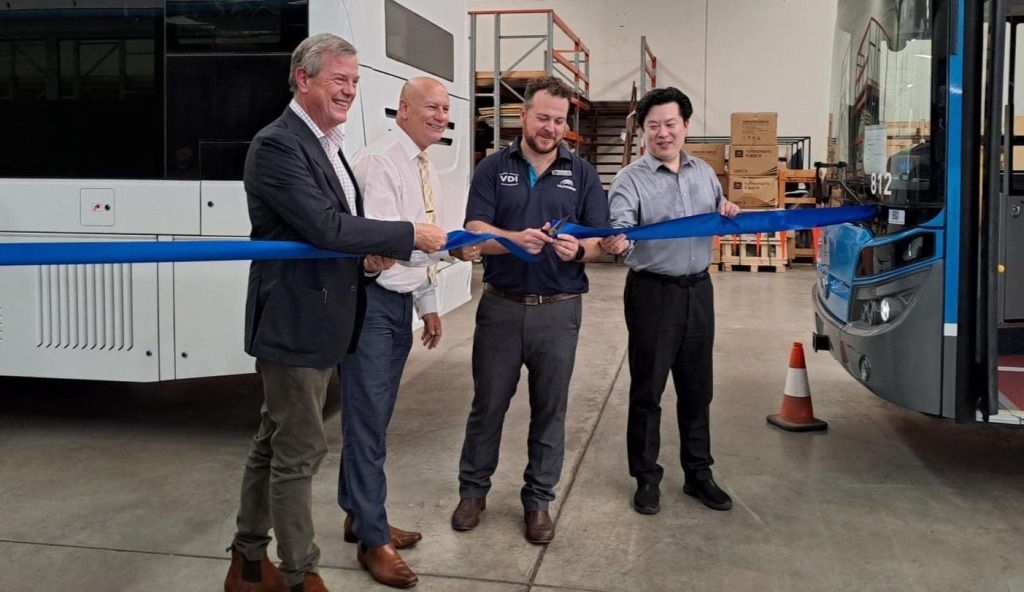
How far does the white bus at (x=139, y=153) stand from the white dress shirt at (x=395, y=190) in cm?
148

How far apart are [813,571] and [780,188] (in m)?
11.9

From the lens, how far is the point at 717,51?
1811cm

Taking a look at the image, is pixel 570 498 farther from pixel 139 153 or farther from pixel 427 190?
pixel 139 153

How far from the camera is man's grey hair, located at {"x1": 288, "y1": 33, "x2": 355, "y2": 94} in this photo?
9.75ft

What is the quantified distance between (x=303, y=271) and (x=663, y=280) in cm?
174

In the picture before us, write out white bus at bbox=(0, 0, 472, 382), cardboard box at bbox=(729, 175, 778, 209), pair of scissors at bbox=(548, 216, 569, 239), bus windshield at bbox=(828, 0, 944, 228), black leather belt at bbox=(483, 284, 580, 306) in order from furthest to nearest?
cardboard box at bbox=(729, 175, 778, 209), white bus at bbox=(0, 0, 472, 382), bus windshield at bbox=(828, 0, 944, 228), black leather belt at bbox=(483, 284, 580, 306), pair of scissors at bbox=(548, 216, 569, 239)

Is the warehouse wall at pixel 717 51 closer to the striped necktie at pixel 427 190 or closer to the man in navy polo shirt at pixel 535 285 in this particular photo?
the man in navy polo shirt at pixel 535 285

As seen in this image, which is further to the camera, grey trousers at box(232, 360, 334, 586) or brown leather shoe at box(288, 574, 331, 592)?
brown leather shoe at box(288, 574, 331, 592)

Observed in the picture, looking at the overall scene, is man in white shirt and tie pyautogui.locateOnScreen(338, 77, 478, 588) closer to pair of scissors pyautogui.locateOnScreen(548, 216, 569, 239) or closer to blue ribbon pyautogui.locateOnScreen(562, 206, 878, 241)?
pair of scissors pyautogui.locateOnScreen(548, 216, 569, 239)

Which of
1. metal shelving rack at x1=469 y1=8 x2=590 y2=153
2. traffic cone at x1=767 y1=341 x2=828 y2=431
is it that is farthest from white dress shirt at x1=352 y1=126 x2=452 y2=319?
metal shelving rack at x1=469 y1=8 x2=590 y2=153

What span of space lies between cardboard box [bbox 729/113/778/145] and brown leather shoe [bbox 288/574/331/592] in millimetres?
12186

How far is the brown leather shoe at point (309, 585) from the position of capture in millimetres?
3164

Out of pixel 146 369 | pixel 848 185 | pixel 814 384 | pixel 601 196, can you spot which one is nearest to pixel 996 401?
pixel 848 185

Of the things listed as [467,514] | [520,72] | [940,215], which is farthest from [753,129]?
[467,514]
